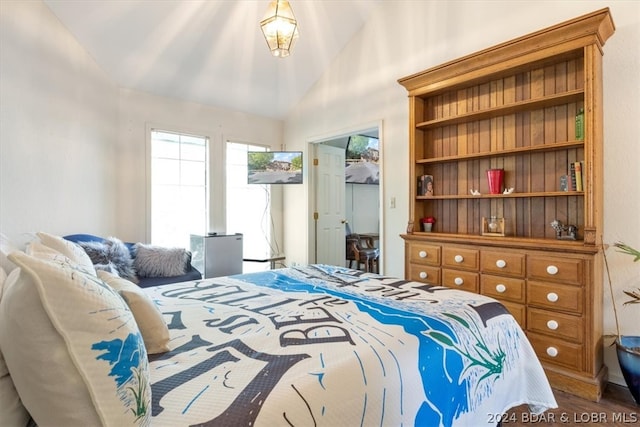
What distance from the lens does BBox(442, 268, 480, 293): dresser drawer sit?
2617mm

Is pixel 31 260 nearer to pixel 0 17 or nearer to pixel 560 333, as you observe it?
pixel 0 17

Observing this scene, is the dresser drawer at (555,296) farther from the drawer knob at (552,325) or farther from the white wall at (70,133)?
the white wall at (70,133)

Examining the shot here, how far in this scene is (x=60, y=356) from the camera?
0.68 metres

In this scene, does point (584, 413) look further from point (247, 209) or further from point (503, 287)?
point (247, 209)

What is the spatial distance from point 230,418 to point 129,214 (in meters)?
3.57

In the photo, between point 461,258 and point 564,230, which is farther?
point 461,258

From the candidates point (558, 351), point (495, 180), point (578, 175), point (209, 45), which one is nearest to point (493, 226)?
point (495, 180)

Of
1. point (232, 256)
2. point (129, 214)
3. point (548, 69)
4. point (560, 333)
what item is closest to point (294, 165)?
point (232, 256)

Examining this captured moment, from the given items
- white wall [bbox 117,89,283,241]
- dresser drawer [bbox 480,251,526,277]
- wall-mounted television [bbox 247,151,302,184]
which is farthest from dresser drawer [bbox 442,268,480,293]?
white wall [bbox 117,89,283,241]

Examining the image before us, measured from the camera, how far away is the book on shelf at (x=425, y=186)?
3.15 metres

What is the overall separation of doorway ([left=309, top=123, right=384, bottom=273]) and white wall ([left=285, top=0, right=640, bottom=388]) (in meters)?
0.16

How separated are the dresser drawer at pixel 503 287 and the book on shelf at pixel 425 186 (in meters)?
0.93

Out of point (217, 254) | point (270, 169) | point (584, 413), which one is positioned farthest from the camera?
point (270, 169)

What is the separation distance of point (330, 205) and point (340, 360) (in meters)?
3.98
